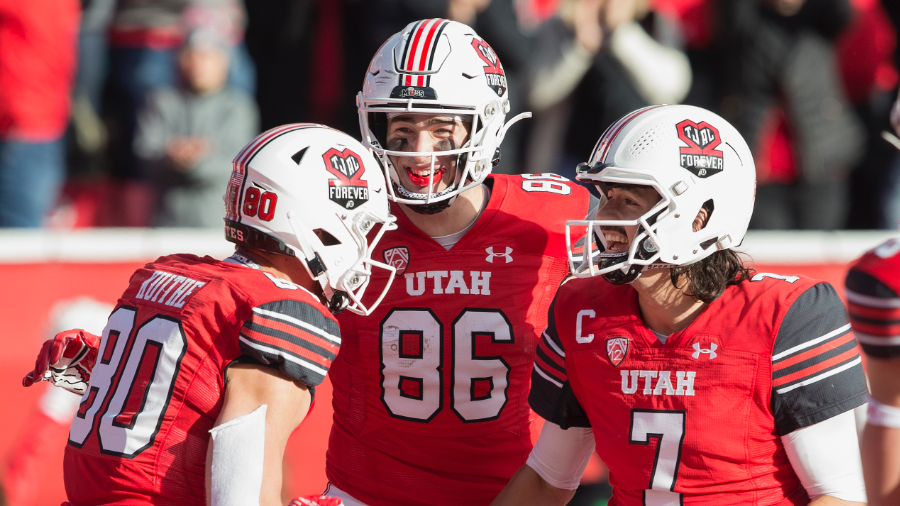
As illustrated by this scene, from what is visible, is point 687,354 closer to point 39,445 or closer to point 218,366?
point 218,366

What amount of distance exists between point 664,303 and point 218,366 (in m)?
1.17

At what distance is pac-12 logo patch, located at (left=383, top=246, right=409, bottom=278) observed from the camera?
3.43m

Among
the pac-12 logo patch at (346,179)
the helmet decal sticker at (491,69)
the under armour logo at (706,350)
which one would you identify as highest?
the helmet decal sticker at (491,69)

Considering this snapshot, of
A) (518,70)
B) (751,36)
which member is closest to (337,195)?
(518,70)

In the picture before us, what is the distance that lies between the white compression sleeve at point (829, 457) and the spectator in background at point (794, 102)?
4.02 metres

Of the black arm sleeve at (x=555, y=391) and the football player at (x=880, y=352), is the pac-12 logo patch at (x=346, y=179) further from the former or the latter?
the football player at (x=880, y=352)

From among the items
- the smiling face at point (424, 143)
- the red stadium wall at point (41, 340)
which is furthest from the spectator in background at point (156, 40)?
the smiling face at point (424, 143)

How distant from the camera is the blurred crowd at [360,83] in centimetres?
630

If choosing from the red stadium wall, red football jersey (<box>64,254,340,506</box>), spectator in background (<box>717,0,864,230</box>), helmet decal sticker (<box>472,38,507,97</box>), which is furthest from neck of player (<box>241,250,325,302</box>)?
spectator in background (<box>717,0,864,230</box>)

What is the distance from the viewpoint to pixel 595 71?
639cm

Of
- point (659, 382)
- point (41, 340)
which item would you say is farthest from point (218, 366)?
point (41, 340)

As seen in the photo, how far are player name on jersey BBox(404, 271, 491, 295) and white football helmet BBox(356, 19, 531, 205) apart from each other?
0.83ft

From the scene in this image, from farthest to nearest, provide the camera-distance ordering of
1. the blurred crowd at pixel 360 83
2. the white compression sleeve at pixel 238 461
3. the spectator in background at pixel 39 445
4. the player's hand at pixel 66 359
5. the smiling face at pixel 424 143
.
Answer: the blurred crowd at pixel 360 83 < the spectator in background at pixel 39 445 < the smiling face at pixel 424 143 < the player's hand at pixel 66 359 < the white compression sleeve at pixel 238 461

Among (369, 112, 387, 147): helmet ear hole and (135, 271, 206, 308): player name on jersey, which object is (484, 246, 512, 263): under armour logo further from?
(135, 271, 206, 308): player name on jersey
